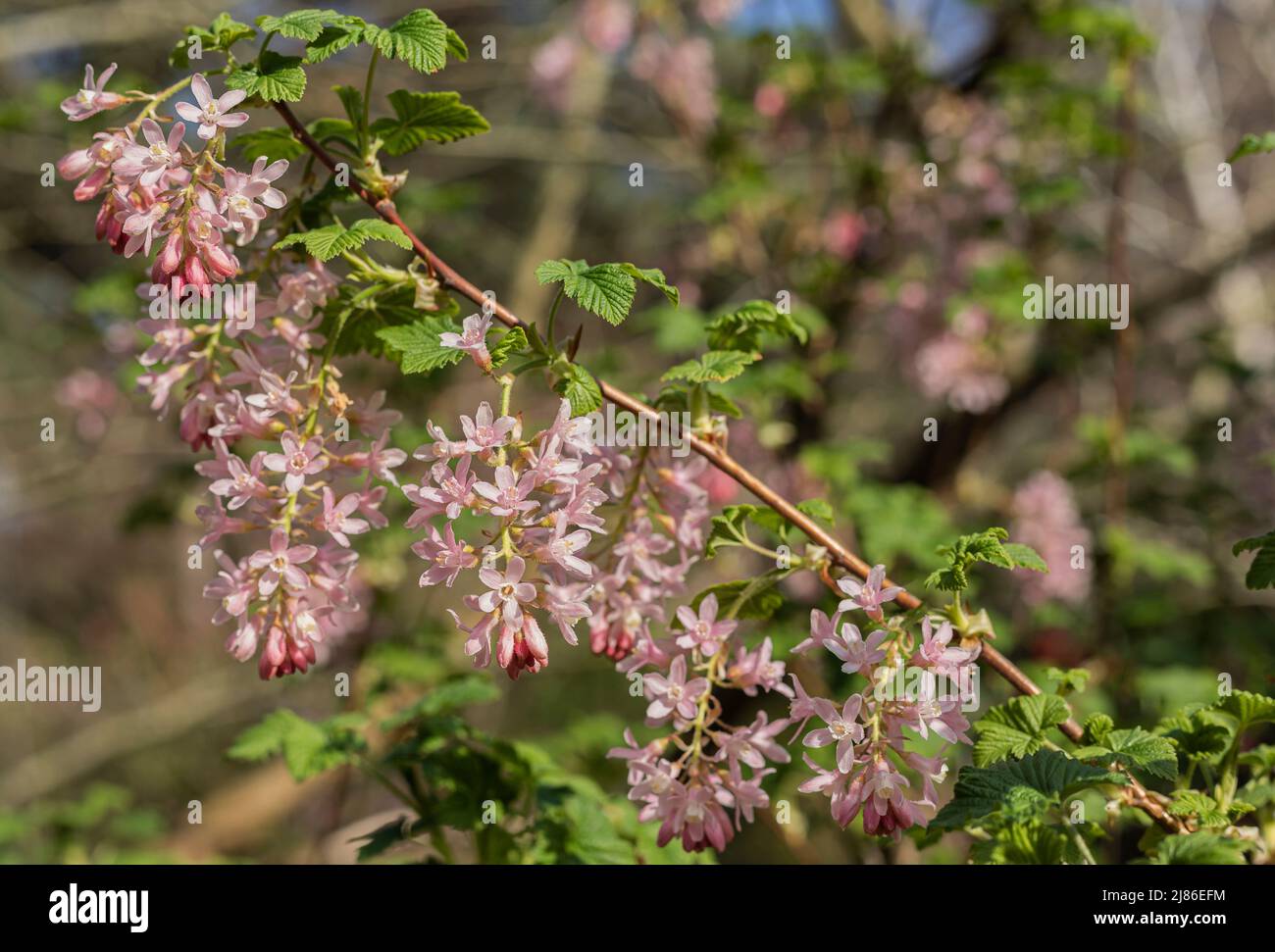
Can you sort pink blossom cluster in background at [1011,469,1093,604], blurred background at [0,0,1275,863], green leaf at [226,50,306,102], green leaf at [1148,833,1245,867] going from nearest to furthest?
green leaf at [1148,833,1245,867] → green leaf at [226,50,306,102] → blurred background at [0,0,1275,863] → pink blossom cluster in background at [1011,469,1093,604]

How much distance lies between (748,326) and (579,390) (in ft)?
1.57

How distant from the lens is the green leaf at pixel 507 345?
1.47 metres

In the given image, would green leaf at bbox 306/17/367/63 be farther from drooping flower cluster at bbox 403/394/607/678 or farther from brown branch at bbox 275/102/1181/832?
drooping flower cluster at bbox 403/394/607/678

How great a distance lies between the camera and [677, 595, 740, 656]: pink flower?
1601mm

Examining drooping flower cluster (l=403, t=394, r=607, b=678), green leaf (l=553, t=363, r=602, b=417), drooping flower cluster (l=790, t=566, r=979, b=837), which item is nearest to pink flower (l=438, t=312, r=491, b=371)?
drooping flower cluster (l=403, t=394, r=607, b=678)

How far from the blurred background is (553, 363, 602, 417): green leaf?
3.31ft

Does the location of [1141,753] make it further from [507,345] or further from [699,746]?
[507,345]

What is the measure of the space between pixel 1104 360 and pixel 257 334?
419 cm

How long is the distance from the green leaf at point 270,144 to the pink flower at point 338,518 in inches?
20.9

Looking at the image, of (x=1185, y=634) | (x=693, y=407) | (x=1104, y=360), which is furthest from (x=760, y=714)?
(x=1104, y=360)

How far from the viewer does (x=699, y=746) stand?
158 cm

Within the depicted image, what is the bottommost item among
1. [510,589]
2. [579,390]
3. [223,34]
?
[510,589]

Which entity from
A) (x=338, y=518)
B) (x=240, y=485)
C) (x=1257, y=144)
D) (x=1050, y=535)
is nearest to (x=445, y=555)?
(x=338, y=518)

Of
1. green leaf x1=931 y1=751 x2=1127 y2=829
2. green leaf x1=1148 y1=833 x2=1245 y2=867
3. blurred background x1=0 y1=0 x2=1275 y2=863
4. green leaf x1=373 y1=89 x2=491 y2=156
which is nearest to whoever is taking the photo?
green leaf x1=1148 y1=833 x2=1245 y2=867
